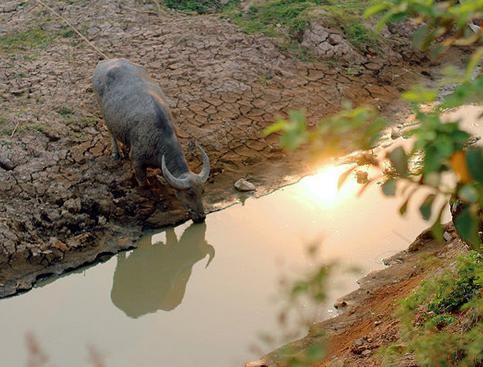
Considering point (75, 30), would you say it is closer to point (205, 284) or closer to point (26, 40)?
point (26, 40)

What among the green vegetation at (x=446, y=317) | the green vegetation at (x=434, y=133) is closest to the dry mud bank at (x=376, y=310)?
the green vegetation at (x=446, y=317)

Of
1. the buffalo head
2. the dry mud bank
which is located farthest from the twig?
the dry mud bank

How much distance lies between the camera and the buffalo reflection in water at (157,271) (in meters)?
6.24

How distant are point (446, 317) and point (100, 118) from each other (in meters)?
5.26

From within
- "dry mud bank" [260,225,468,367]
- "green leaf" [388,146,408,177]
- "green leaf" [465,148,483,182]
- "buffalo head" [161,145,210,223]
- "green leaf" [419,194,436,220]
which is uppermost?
"green leaf" [465,148,483,182]

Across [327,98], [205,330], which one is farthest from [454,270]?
[327,98]

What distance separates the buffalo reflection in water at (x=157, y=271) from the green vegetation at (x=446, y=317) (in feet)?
7.66

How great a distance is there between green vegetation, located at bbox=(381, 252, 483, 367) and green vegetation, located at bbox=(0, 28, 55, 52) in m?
6.96

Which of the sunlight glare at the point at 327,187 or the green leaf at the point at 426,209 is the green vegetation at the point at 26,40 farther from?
the green leaf at the point at 426,209

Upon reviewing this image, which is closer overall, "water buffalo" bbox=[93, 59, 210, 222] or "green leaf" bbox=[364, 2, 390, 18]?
"green leaf" bbox=[364, 2, 390, 18]

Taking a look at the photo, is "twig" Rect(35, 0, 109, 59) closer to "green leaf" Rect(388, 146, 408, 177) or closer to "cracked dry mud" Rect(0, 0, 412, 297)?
"cracked dry mud" Rect(0, 0, 412, 297)

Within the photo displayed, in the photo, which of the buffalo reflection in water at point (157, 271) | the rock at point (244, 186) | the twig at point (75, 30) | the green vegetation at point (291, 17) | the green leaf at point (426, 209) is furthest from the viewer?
the green vegetation at point (291, 17)

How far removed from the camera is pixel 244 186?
753cm

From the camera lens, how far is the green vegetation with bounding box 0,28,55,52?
9914 mm
